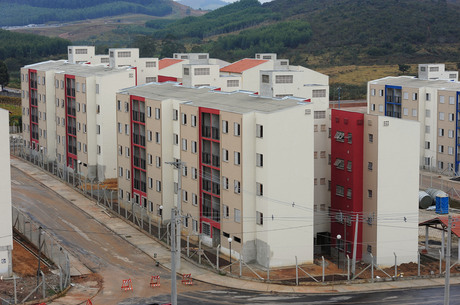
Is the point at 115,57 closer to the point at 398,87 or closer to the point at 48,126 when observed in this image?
the point at 48,126

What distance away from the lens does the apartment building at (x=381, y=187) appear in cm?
7025

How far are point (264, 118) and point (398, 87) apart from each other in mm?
56357

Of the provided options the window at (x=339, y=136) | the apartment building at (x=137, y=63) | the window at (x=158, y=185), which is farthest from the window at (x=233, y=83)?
the window at (x=339, y=136)

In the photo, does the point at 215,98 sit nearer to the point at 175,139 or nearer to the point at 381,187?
the point at 175,139

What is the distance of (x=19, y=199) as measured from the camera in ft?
306

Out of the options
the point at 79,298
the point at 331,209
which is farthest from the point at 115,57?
the point at 79,298

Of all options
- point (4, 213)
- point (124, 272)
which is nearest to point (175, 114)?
point (124, 272)

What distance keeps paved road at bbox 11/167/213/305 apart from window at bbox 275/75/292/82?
67.6 ft

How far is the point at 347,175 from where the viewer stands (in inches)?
2869

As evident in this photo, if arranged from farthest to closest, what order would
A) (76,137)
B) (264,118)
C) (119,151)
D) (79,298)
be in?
(76,137)
(119,151)
(264,118)
(79,298)

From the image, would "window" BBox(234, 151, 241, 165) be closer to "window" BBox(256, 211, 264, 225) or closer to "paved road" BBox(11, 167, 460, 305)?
"window" BBox(256, 211, 264, 225)

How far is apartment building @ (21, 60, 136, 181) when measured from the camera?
334 ft

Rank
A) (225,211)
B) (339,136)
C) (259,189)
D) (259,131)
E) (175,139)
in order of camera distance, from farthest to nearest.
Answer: (175,139)
(339,136)
(225,211)
(259,189)
(259,131)

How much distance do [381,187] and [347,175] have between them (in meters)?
3.78
